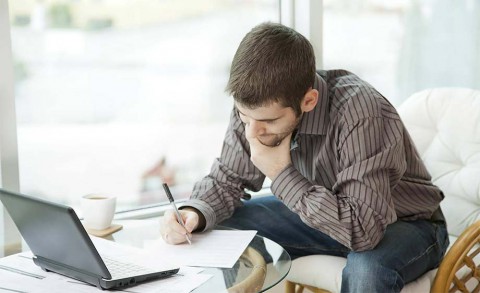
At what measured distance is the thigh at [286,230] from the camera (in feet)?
6.42

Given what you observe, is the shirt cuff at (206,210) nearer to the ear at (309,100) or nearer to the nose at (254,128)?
the nose at (254,128)

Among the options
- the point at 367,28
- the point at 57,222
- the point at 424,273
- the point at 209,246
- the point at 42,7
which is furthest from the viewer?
the point at 367,28

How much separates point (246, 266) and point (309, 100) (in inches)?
19.0

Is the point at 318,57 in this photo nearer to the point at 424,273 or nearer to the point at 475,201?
the point at 475,201

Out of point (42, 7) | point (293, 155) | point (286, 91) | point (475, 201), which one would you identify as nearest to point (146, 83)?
point (42, 7)

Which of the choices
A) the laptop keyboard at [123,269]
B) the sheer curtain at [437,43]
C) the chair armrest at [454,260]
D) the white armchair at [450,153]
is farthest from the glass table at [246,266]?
the sheer curtain at [437,43]

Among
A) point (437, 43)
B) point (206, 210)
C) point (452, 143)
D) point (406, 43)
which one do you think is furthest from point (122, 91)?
point (437, 43)

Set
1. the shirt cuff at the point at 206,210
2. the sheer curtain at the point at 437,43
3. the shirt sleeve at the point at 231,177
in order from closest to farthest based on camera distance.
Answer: the shirt cuff at the point at 206,210
the shirt sleeve at the point at 231,177
the sheer curtain at the point at 437,43

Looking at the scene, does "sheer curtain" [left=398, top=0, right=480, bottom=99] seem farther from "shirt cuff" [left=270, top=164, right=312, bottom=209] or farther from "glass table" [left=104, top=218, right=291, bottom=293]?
"glass table" [left=104, top=218, right=291, bottom=293]

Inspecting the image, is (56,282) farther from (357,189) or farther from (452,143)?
(452,143)

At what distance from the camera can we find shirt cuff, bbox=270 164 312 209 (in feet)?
5.63

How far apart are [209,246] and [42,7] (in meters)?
1.03

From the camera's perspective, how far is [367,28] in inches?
112

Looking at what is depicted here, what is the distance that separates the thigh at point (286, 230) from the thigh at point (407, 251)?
0.20 meters
